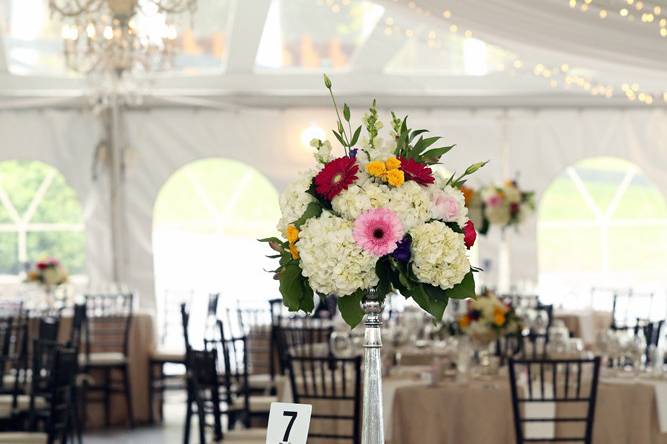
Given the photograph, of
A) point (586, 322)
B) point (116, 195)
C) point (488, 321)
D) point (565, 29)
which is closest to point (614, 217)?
point (586, 322)

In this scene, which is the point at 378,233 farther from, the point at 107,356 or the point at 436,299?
the point at 107,356

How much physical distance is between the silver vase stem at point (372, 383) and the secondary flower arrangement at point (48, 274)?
325 inches

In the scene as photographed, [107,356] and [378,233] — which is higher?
[378,233]

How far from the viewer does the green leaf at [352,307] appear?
105 inches

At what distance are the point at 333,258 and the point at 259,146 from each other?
416 inches

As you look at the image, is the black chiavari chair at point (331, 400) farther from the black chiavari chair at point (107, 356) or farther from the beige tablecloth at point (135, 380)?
the beige tablecloth at point (135, 380)

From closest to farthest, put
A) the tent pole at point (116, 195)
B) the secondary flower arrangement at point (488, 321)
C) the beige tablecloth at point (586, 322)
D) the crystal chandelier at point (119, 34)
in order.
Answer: the secondary flower arrangement at point (488, 321)
the crystal chandelier at point (119, 34)
the beige tablecloth at point (586, 322)
the tent pole at point (116, 195)

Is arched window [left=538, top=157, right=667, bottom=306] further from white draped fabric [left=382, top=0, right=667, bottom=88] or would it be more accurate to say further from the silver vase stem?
the silver vase stem

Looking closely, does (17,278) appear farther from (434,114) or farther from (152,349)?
(434,114)

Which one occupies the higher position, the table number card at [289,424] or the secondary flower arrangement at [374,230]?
the secondary flower arrangement at [374,230]

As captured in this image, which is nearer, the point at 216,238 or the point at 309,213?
the point at 309,213

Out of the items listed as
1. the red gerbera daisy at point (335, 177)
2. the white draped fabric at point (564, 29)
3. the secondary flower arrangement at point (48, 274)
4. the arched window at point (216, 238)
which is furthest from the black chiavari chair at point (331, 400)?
the arched window at point (216, 238)

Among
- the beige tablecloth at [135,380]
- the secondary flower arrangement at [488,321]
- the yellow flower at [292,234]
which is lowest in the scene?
the beige tablecloth at [135,380]

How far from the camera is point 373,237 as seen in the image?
2.57 m
